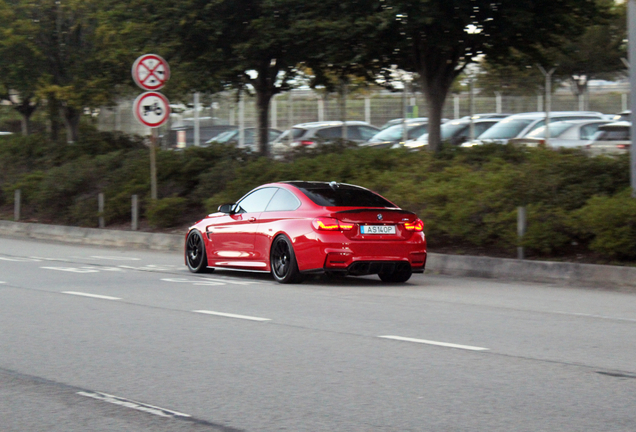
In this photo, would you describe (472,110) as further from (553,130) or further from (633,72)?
(633,72)

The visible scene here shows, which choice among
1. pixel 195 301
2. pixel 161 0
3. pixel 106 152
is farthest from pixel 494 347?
pixel 106 152

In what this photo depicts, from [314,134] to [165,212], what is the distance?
7241mm

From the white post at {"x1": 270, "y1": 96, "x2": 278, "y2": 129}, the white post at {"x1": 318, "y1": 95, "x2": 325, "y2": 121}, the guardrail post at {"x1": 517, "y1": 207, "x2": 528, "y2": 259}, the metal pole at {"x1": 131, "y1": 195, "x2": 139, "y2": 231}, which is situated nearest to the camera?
the guardrail post at {"x1": 517, "y1": 207, "x2": 528, "y2": 259}

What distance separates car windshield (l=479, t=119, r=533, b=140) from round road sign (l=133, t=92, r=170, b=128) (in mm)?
11601

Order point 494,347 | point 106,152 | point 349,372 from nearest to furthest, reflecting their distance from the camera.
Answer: point 349,372 → point 494,347 → point 106,152

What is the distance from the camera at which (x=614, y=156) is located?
1625 cm

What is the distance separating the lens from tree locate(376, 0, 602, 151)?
19.0 m

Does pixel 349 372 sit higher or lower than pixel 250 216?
lower

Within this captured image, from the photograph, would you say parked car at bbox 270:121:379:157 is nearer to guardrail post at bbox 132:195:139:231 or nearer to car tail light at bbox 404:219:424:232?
guardrail post at bbox 132:195:139:231

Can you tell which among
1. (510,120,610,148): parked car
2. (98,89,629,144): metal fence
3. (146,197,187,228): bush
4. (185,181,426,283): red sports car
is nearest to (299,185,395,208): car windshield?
(185,181,426,283): red sports car

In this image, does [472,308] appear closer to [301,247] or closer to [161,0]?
[301,247]

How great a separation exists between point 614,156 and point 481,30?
529 cm

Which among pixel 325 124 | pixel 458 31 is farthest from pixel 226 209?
pixel 325 124

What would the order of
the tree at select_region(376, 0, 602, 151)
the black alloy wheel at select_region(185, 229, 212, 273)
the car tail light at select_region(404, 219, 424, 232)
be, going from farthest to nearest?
the tree at select_region(376, 0, 602, 151) < the black alloy wheel at select_region(185, 229, 212, 273) < the car tail light at select_region(404, 219, 424, 232)
